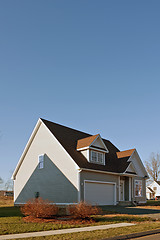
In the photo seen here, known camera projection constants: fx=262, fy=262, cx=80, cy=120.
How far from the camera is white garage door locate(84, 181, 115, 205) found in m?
23.5

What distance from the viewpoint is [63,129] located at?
93.4 ft

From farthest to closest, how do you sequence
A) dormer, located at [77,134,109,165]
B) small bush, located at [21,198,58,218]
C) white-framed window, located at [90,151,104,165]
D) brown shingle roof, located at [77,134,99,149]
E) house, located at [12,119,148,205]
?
white-framed window, located at [90,151,104,165] < brown shingle roof, located at [77,134,99,149] < dormer, located at [77,134,109,165] < house, located at [12,119,148,205] < small bush, located at [21,198,58,218]

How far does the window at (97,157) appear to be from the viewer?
1010 inches

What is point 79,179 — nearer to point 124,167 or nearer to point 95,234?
point 124,167

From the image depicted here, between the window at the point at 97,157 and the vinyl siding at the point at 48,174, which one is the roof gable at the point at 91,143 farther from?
the vinyl siding at the point at 48,174

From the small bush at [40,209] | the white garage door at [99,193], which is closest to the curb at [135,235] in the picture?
the small bush at [40,209]

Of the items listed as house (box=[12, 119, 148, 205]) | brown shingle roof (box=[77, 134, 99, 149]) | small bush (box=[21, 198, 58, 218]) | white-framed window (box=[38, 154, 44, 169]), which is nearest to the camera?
small bush (box=[21, 198, 58, 218])

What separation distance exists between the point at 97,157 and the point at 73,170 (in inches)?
158

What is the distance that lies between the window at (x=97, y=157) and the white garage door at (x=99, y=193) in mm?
2211

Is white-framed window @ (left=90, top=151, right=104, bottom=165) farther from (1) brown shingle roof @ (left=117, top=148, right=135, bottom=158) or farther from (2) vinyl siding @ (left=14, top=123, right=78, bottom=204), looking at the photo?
(1) brown shingle roof @ (left=117, top=148, right=135, bottom=158)

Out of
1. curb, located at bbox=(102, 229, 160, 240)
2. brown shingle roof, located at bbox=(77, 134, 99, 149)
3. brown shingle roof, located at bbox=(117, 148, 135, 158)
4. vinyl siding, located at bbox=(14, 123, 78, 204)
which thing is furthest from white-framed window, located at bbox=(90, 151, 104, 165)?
curb, located at bbox=(102, 229, 160, 240)

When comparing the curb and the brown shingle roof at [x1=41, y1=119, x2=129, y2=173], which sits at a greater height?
the brown shingle roof at [x1=41, y1=119, x2=129, y2=173]

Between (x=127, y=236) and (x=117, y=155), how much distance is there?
21646 millimetres

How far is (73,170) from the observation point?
23.1 m
